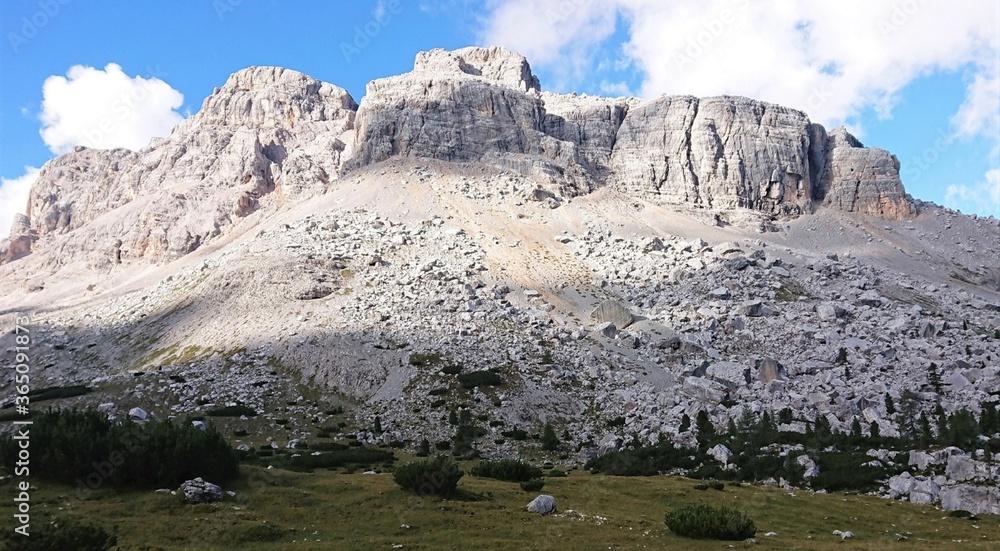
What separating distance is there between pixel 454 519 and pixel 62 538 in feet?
34.5

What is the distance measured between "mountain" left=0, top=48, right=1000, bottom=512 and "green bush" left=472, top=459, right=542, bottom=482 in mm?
16112

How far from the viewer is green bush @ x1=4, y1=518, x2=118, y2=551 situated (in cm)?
1606

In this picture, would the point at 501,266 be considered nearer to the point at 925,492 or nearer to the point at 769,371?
the point at 769,371

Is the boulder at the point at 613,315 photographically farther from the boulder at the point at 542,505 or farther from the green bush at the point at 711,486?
the boulder at the point at 542,505

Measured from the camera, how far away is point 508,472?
103 feet

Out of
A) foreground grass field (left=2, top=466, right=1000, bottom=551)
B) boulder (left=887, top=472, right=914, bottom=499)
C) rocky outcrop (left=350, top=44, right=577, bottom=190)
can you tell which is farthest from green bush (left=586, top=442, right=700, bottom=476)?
rocky outcrop (left=350, top=44, right=577, bottom=190)

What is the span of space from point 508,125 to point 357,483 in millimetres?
102459

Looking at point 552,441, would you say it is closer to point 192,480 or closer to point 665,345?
point 665,345

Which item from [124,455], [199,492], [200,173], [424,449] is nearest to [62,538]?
[199,492]

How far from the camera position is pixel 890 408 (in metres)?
49.7

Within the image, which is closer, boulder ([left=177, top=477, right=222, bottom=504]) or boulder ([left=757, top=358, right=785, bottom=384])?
boulder ([left=177, top=477, right=222, bottom=504])

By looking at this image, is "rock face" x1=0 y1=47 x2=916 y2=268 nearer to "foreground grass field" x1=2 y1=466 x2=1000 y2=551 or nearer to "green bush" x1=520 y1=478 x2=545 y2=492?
"green bush" x1=520 y1=478 x2=545 y2=492

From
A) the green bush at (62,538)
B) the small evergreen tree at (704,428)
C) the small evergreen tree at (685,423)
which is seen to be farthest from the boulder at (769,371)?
the green bush at (62,538)

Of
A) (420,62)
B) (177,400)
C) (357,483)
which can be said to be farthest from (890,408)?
(420,62)
